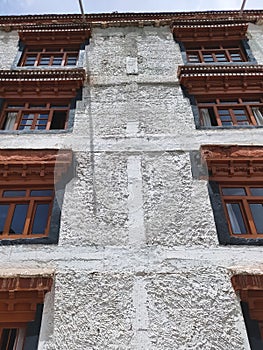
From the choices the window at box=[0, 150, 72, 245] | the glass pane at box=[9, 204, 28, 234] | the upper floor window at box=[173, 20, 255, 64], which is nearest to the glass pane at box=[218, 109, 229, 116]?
the upper floor window at box=[173, 20, 255, 64]

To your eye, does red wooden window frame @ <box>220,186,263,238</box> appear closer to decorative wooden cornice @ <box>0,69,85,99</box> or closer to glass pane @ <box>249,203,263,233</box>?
glass pane @ <box>249,203,263,233</box>

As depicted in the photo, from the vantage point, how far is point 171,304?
15.6 feet

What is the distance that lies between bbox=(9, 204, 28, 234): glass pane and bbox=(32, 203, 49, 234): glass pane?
18 cm

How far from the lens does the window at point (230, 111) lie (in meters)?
7.78

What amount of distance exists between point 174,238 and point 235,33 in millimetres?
7051

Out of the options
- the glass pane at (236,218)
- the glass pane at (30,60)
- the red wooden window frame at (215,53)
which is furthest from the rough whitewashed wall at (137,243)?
the glass pane at (30,60)

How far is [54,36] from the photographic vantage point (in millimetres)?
10438

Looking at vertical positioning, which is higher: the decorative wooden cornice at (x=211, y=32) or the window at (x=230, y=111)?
the decorative wooden cornice at (x=211, y=32)

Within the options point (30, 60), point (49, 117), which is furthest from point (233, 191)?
point (30, 60)

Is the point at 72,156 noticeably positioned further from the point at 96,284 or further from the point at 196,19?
the point at 196,19

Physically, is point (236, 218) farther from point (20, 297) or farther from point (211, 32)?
point (211, 32)

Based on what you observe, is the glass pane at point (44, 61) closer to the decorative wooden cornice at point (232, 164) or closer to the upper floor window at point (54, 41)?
the upper floor window at point (54, 41)

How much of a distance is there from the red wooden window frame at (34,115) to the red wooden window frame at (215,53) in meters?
3.59

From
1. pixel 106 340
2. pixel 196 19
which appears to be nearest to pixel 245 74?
pixel 196 19
